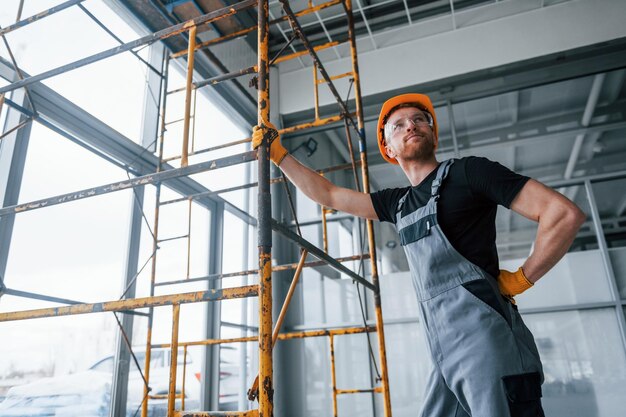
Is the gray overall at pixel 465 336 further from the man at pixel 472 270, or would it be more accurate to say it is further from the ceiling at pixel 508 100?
the ceiling at pixel 508 100

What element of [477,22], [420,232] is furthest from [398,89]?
[420,232]

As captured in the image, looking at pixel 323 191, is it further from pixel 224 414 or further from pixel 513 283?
pixel 224 414

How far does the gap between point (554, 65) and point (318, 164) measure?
3.35m

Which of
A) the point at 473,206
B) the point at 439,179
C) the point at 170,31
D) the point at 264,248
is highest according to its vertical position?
the point at 170,31

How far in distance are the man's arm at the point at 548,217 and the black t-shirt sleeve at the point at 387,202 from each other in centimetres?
64

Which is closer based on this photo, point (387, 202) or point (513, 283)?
point (513, 283)

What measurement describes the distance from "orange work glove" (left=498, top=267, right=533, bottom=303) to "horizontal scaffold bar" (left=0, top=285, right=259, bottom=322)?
897 millimetres

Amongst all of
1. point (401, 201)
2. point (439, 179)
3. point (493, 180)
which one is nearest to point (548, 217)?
point (493, 180)

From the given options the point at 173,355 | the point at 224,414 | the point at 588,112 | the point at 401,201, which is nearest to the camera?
the point at 224,414

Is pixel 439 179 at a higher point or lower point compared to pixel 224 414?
higher

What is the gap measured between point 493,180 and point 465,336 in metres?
0.54

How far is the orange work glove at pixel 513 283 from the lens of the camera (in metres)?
1.54

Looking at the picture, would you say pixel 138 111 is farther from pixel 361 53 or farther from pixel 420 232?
pixel 420 232

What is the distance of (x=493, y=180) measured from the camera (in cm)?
153
